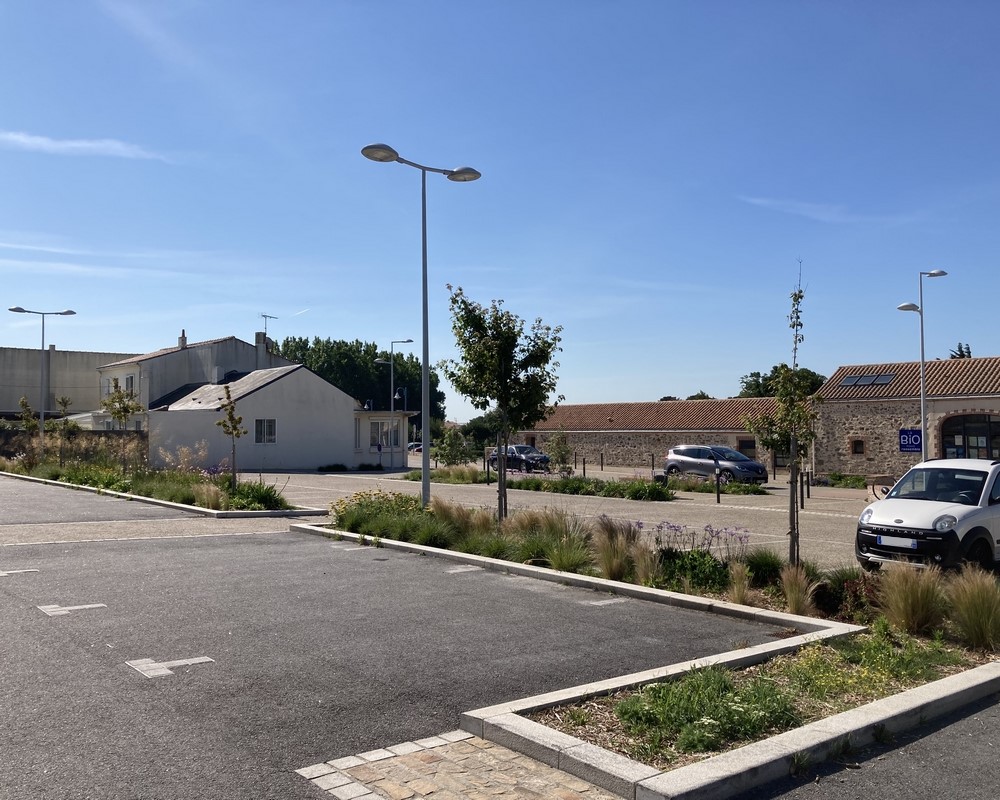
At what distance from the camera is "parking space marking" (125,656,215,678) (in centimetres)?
629

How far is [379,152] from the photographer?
1441cm

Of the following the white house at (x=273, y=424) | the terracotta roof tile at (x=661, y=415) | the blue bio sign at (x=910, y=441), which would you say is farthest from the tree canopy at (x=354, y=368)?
the blue bio sign at (x=910, y=441)

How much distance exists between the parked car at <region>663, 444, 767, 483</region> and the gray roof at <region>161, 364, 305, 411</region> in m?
19.7

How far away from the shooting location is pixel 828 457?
41000 mm

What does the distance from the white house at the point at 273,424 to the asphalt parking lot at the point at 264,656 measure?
1177 inches

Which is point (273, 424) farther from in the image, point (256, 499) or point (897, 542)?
point (897, 542)

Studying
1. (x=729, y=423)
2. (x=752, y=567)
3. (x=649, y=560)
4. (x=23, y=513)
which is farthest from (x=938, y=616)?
(x=729, y=423)

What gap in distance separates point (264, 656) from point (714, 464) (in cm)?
2911

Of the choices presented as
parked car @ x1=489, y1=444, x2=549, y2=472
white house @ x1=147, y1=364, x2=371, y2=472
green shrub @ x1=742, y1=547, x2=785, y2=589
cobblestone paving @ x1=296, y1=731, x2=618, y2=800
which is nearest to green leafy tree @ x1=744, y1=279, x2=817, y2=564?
green shrub @ x1=742, y1=547, x2=785, y2=589

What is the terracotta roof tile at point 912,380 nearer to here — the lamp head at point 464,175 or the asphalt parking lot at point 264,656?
the lamp head at point 464,175

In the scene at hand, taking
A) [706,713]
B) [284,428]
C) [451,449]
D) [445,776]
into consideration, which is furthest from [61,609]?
[284,428]

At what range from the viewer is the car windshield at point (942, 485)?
11.1 metres

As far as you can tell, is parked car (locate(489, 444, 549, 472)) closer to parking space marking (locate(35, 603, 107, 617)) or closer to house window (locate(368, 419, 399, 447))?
house window (locate(368, 419, 399, 447))

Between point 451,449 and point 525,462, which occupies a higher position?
point 451,449
